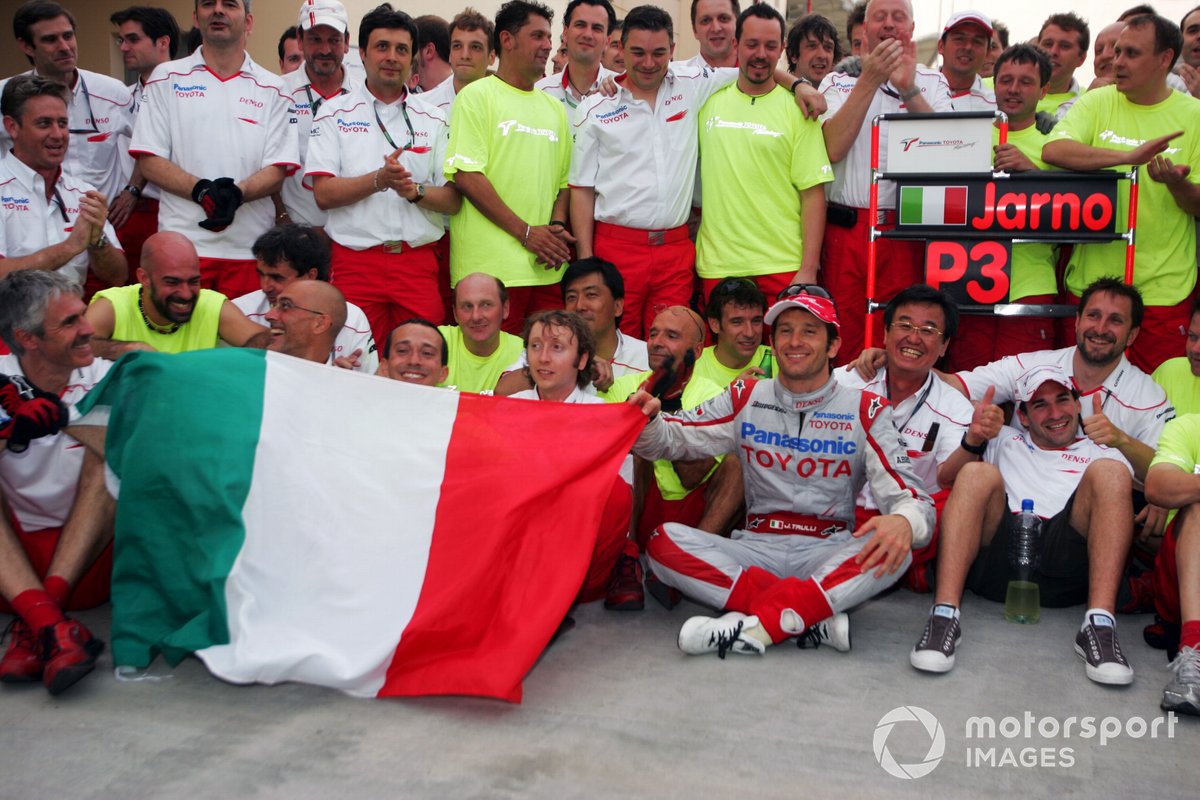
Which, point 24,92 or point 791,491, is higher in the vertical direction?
point 24,92

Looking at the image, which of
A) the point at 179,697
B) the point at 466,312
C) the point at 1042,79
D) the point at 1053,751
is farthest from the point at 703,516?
the point at 1042,79

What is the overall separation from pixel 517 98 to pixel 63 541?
3.20 m

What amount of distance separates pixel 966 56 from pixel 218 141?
13.2ft

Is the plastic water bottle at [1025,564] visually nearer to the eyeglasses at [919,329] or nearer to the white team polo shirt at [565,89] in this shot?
the eyeglasses at [919,329]

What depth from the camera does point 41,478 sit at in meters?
4.46

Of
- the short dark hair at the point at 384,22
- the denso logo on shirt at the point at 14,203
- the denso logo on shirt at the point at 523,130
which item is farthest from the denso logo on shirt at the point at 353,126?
the denso logo on shirt at the point at 14,203

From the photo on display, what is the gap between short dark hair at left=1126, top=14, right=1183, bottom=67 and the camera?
579cm

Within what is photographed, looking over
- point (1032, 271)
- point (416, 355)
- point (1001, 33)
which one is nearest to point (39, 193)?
point (416, 355)

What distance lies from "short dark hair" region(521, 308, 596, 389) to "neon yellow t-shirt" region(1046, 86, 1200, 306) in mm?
2800

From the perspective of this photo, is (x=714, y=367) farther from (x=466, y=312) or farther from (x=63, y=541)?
(x=63, y=541)

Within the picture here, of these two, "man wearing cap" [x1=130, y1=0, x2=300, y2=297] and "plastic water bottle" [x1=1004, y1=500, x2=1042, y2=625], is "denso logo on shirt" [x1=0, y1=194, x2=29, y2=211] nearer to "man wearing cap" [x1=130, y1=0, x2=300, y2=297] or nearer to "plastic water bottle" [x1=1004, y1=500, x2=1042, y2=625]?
"man wearing cap" [x1=130, y1=0, x2=300, y2=297]

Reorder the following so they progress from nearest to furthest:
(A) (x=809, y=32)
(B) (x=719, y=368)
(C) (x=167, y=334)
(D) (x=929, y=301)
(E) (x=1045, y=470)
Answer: (E) (x=1045, y=470)
(D) (x=929, y=301)
(C) (x=167, y=334)
(B) (x=719, y=368)
(A) (x=809, y=32)

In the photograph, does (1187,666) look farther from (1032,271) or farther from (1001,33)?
(1001,33)

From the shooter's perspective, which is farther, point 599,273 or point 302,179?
point 302,179
